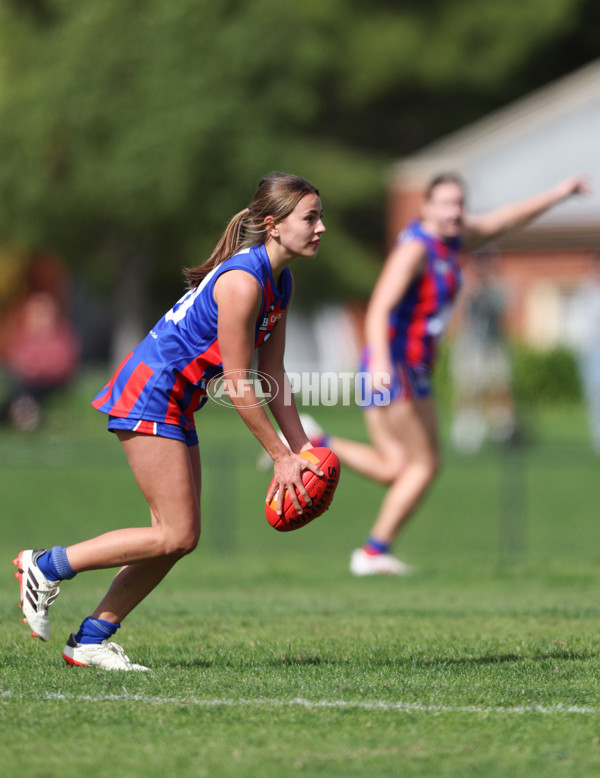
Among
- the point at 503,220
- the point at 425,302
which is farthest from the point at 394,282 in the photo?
the point at 503,220

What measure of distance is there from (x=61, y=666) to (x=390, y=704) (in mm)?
1494

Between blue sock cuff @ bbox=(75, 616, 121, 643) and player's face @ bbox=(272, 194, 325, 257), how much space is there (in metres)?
1.67

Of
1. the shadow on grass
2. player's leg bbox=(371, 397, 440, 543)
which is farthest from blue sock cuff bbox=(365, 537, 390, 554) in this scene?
the shadow on grass

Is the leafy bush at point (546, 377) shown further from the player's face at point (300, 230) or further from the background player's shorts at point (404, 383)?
the player's face at point (300, 230)

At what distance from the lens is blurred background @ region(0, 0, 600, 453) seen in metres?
A: 27.3

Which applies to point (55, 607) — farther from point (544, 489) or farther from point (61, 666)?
point (544, 489)

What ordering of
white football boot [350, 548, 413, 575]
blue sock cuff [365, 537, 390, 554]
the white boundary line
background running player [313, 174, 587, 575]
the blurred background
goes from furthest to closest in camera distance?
the blurred background → white football boot [350, 548, 413, 575] → blue sock cuff [365, 537, 390, 554] → background running player [313, 174, 587, 575] → the white boundary line

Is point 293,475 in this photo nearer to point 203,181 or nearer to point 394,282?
point 394,282

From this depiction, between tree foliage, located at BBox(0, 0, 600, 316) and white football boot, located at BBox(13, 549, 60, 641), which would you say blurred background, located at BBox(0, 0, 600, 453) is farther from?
white football boot, located at BBox(13, 549, 60, 641)

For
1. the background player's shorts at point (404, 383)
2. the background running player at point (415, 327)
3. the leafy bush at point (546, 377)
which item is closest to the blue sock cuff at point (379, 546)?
the background running player at point (415, 327)

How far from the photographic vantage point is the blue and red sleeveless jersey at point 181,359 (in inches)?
217

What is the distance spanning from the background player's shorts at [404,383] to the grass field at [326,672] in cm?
124

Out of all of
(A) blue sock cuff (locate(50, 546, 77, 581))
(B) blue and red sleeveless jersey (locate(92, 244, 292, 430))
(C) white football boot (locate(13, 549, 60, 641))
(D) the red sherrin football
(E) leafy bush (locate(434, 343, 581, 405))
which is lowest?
(C) white football boot (locate(13, 549, 60, 641))

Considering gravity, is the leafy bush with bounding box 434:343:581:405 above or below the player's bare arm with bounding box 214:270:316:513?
above
